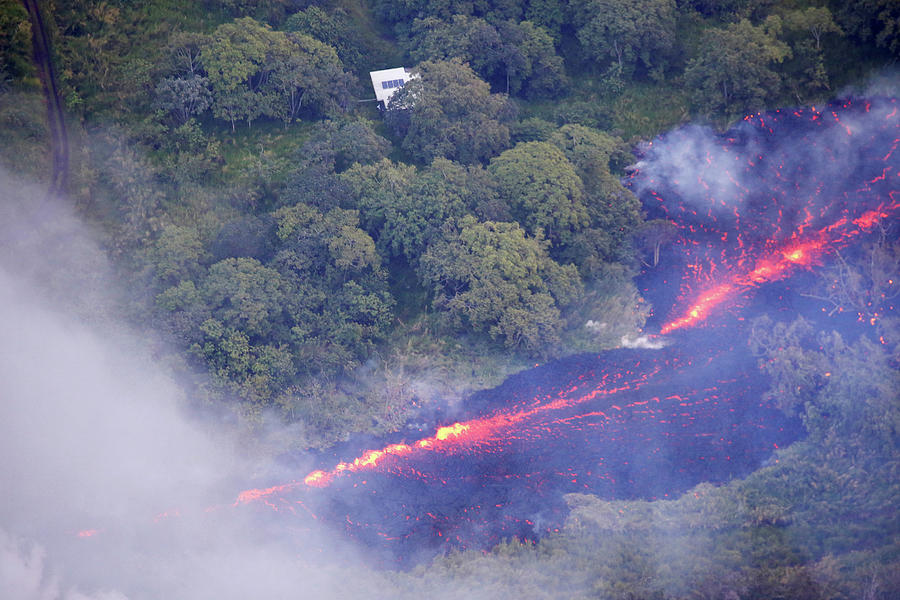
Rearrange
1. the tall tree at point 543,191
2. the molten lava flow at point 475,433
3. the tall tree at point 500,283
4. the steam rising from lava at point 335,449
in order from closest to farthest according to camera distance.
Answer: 1. the steam rising from lava at point 335,449
2. the molten lava flow at point 475,433
3. the tall tree at point 500,283
4. the tall tree at point 543,191

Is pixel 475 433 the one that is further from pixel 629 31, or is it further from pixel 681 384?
pixel 629 31

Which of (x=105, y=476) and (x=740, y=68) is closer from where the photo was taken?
(x=105, y=476)

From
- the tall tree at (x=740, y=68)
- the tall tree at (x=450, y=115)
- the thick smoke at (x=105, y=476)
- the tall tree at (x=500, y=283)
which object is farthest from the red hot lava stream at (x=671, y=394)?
the tall tree at (x=450, y=115)

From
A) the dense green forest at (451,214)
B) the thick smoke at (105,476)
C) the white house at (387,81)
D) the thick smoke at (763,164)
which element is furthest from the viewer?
the white house at (387,81)

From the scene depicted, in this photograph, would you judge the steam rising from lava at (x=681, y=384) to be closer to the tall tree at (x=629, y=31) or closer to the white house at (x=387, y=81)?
the tall tree at (x=629, y=31)

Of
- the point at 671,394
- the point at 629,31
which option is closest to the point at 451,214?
the point at 671,394

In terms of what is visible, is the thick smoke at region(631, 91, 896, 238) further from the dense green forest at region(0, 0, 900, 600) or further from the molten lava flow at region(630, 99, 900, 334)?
the dense green forest at region(0, 0, 900, 600)
